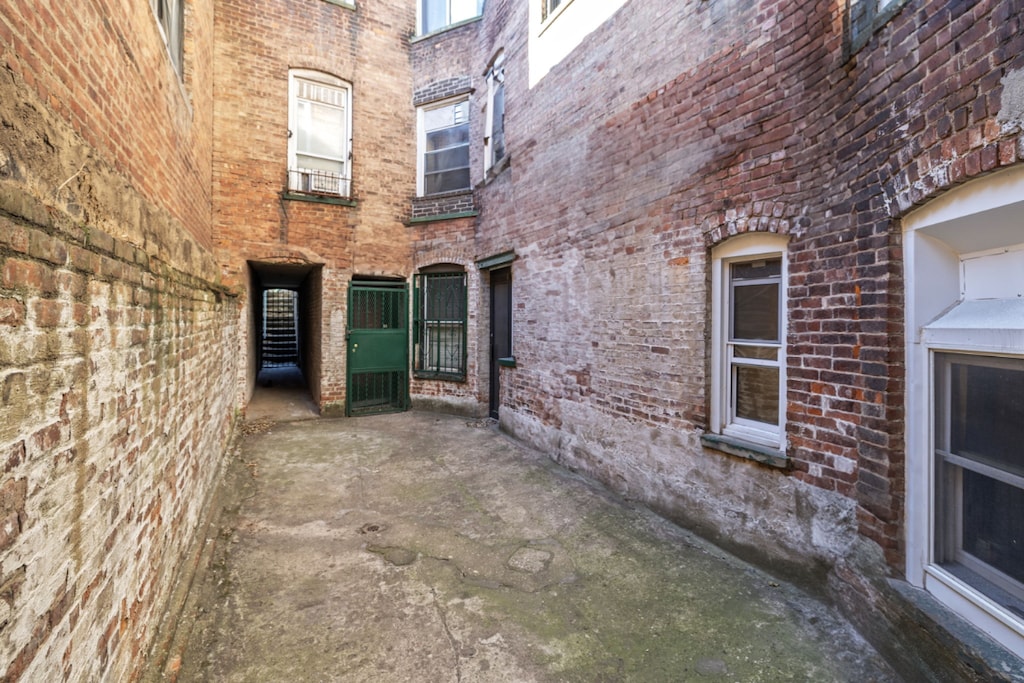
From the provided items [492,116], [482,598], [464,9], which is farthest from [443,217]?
[482,598]

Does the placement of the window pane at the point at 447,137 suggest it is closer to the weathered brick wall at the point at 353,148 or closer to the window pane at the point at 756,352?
the weathered brick wall at the point at 353,148

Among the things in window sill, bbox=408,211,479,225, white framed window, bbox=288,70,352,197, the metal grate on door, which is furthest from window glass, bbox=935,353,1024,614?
the metal grate on door

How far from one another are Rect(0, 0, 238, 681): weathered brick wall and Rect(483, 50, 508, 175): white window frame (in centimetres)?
539

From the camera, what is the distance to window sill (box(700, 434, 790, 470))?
3490 mm

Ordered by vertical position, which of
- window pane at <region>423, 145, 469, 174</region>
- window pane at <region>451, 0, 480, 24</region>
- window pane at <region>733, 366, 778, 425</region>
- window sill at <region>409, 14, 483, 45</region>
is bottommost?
window pane at <region>733, 366, 778, 425</region>

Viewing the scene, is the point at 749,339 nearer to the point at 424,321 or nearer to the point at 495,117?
the point at 495,117

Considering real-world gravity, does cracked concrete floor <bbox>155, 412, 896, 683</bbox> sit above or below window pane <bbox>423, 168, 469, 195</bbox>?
below

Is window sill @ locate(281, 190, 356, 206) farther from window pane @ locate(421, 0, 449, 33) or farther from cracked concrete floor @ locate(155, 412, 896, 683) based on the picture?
cracked concrete floor @ locate(155, 412, 896, 683)

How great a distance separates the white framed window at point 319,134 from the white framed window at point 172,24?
2.89m

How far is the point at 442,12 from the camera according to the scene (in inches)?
374

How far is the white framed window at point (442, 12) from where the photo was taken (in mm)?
9219

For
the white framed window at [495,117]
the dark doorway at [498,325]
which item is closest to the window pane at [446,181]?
the white framed window at [495,117]

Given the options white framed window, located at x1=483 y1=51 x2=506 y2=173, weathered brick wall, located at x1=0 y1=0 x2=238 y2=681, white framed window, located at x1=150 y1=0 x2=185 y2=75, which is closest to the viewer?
weathered brick wall, located at x1=0 y1=0 x2=238 y2=681

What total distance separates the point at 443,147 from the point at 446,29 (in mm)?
2158
